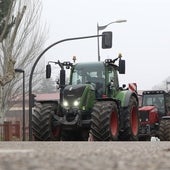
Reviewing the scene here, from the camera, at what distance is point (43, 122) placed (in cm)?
1250

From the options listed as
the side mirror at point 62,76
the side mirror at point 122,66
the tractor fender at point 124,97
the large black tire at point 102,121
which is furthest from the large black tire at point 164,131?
the large black tire at point 102,121

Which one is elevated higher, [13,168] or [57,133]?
[13,168]

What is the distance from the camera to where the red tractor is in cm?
1692

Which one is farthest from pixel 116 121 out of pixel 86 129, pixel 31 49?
pixel 31 49

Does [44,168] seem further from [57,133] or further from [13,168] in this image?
[57,133]

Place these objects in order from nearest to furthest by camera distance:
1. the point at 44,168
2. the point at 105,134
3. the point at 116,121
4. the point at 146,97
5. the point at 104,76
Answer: the point at 44,168 < the point at 105,134 < the point at 116,121 < the point at 104,76 < the point at 146,97

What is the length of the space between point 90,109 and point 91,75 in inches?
44.1

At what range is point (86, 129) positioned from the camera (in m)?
12.9

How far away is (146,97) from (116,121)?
27.0 ft

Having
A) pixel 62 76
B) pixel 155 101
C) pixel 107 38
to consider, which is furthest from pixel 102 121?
pixel 155 101

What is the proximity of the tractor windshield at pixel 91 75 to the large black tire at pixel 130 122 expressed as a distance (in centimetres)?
90

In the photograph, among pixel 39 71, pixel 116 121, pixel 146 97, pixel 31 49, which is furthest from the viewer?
pixel 39 71

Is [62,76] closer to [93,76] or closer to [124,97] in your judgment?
[93,76]

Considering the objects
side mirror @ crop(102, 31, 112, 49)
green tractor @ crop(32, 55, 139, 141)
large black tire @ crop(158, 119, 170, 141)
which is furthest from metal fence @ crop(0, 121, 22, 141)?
green tractor @ crop(32, 55, 139, 141)
